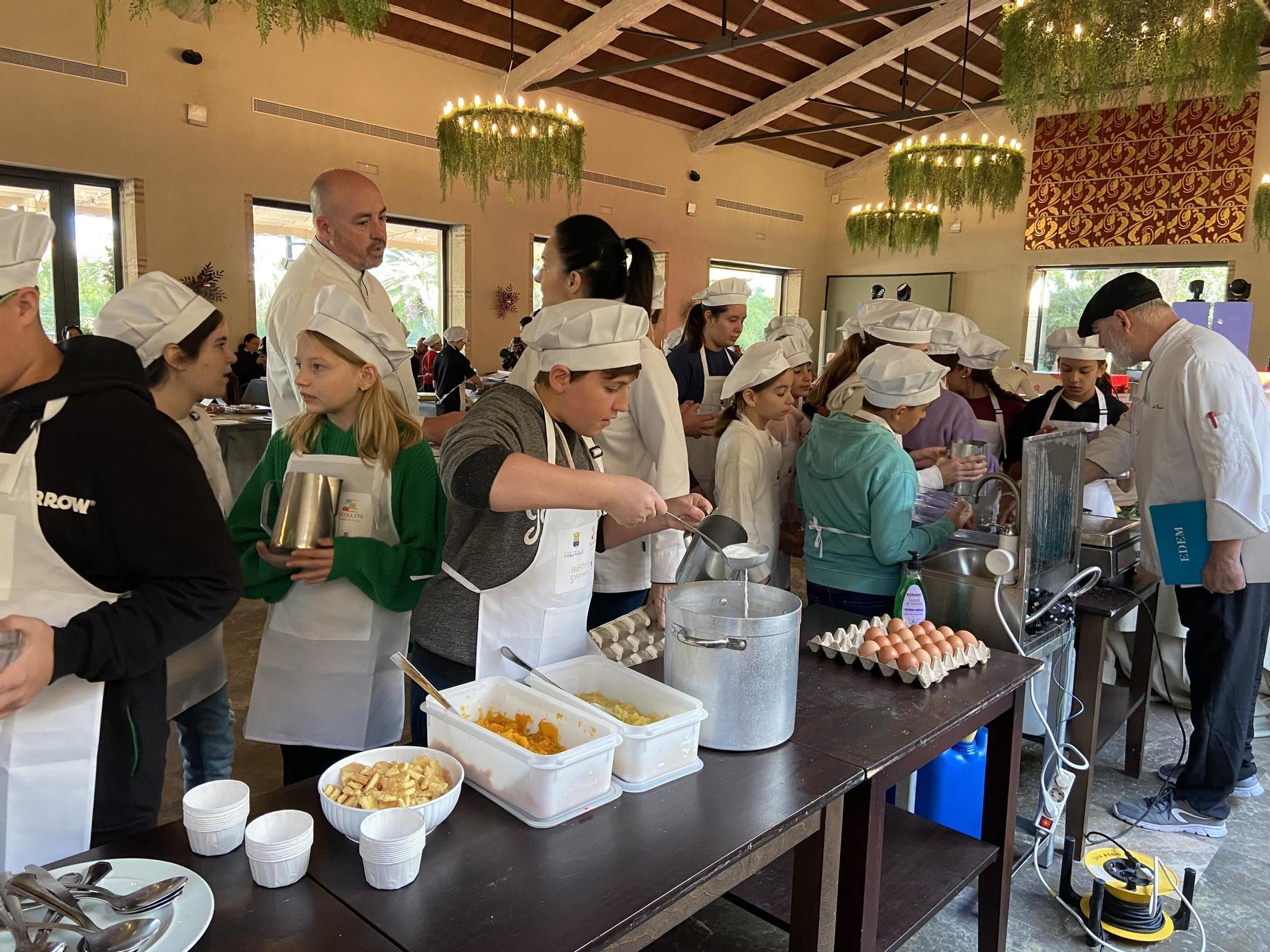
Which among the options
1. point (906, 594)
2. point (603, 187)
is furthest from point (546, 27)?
point (906, 594)

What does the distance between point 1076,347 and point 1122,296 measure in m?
1.18

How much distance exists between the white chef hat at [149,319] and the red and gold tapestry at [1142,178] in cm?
1065

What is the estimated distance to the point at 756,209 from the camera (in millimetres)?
13078

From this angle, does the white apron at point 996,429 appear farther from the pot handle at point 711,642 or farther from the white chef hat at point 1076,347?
the pot handle at point 711,642

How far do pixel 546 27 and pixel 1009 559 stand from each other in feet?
27.4

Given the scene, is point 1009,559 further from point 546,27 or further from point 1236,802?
point 546,27

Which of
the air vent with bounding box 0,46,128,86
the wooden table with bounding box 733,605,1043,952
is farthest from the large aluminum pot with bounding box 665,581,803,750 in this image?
the air vent with bounding box 0,46,128,86

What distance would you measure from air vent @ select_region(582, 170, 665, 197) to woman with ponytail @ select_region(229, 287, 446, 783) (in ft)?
30.3

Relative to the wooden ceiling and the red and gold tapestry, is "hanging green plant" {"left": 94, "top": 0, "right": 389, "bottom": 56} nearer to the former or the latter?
the wooden ceiling

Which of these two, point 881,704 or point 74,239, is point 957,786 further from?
point 74,239

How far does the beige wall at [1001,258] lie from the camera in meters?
10.5

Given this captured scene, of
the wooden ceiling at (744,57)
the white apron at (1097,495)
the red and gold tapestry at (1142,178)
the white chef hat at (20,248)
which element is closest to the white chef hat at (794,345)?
the white apron at (1097,495)

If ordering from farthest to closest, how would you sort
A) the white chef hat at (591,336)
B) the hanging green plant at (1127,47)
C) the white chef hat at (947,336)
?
the white chef hat at (947,336)
the hanging green plant at (1127,47)
the white chef hat at (591,336)

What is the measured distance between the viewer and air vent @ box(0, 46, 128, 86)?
21.2 ft
